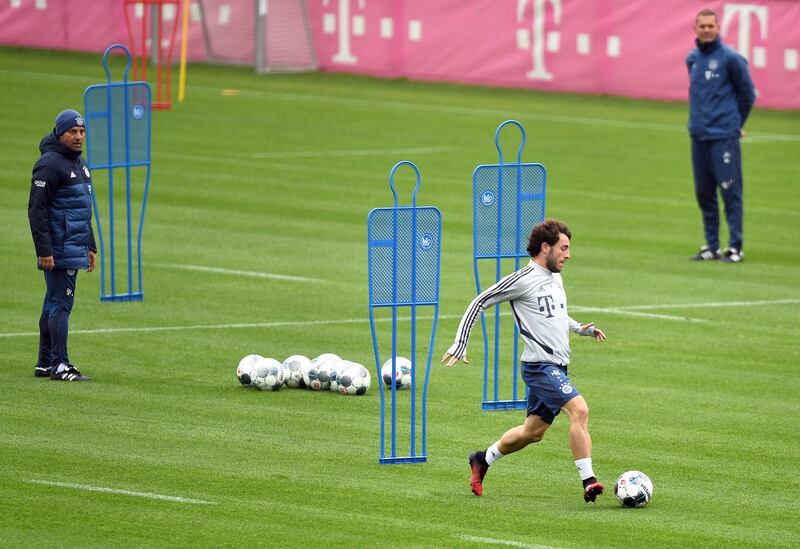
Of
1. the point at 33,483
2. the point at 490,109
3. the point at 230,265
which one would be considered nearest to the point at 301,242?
the point at 230,265

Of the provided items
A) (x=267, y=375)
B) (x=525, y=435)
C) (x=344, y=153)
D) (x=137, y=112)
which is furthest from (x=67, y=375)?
(x=344, y=153)

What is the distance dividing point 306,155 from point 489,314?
1353 centimetres

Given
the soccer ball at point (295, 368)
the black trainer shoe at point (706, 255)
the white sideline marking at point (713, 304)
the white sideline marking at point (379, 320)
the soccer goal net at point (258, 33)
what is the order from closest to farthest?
the soccer ball at point (295, 368), the white sideline marking at point (379, 320), the white sideline marking at point (713, 304), the black trainer shoe at point (706, 255), the soccer goal net at point (258, 33)

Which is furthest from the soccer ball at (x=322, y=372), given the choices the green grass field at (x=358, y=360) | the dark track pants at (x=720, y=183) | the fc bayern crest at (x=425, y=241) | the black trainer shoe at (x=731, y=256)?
the black trainer shoe at (x=731, y=256)

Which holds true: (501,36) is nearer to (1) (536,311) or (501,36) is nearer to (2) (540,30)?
(2) (540,30)

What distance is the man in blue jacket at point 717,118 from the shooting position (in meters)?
23.0

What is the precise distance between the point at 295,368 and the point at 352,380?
549 mm

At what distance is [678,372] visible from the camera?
1653cm

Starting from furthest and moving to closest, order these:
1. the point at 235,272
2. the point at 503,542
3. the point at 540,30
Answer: the point at 540,30, the point at 235,272, the point at 503,542

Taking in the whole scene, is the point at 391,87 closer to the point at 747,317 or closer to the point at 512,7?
the point at 512,7

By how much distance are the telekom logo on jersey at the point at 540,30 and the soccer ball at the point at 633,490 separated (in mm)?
29367

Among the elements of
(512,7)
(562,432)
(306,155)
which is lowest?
(562,432)

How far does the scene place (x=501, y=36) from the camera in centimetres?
4469

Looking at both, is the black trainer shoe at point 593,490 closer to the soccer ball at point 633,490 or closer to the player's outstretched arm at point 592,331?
the soccer ball at point 633,490
